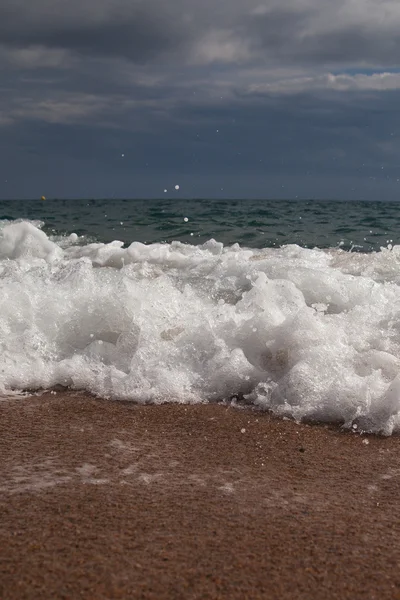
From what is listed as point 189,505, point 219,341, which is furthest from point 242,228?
point 189,505

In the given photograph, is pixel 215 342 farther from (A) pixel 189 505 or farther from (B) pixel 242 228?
(B) pixel 242 228

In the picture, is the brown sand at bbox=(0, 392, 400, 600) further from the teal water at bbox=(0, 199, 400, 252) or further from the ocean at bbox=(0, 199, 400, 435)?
the teal water at bbox=(0, 199, 400, 252)

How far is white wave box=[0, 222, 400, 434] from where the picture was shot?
343cm

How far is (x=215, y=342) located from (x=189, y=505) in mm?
1611

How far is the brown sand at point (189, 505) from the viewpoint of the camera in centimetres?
180

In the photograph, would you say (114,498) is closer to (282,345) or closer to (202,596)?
(202,596)

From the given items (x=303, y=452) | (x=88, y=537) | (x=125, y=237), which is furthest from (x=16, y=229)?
(x=88, y=537)

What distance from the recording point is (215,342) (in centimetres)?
381

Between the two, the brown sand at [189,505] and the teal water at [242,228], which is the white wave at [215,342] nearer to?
the brown sand at [189,505]

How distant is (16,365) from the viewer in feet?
12.5

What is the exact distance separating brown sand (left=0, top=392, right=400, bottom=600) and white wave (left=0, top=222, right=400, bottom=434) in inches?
8.5

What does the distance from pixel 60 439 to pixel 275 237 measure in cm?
802

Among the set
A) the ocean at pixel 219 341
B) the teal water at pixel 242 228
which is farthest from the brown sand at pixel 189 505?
the teal water at pixel 242 228

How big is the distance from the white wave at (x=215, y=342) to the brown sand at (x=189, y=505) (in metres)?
0.21
